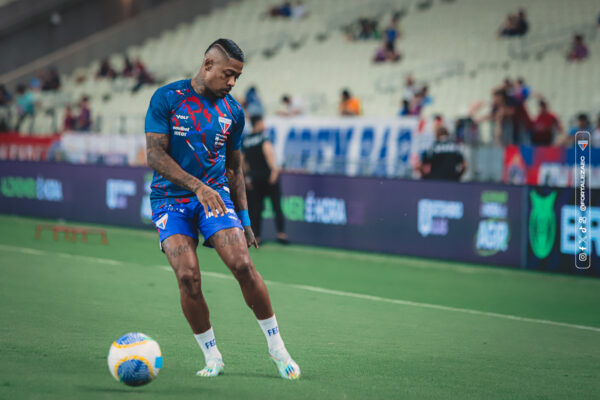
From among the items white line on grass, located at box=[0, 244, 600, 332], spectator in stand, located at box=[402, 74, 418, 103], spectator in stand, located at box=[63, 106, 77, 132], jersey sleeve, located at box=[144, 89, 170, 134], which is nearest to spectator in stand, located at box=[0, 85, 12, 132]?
spectator in stand, located at box=[63, 106, 77, 132]

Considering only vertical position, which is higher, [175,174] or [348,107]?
[348,107]

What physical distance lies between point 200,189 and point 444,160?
9862mm

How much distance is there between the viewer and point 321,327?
855 cm

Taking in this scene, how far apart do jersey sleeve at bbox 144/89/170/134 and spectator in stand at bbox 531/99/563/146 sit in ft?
45.3

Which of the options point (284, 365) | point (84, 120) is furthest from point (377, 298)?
point (84, 120)

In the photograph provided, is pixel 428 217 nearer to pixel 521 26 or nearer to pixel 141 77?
pixel 521 26

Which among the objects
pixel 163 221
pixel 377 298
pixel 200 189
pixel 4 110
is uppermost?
pixel 4 110

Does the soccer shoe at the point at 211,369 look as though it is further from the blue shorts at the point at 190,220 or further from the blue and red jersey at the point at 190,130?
the blue and red jersey at the point at 190,130

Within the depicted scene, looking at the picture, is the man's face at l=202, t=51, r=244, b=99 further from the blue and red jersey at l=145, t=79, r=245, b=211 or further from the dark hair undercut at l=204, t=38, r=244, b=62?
the blue and red jersey at l=145, t=79, r=245, b=211

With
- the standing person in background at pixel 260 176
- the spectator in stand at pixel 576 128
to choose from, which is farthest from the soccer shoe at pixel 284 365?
the spectator in stand at pixel 576 128

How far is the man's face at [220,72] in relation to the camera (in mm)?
6145

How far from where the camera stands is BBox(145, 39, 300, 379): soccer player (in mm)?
6121

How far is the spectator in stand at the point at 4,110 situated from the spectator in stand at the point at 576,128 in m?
16.8

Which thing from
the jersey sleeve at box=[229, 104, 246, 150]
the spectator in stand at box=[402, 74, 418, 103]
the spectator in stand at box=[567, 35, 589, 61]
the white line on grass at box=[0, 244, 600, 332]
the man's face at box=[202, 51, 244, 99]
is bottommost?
the white line on grass at box=[0, 244, 600, 332]
